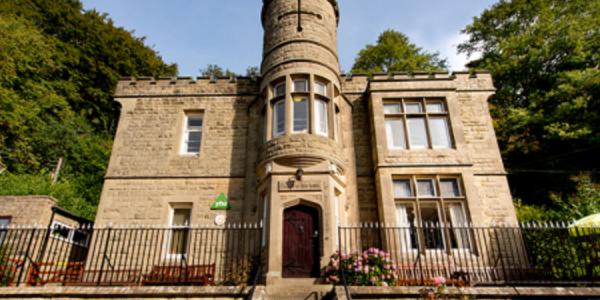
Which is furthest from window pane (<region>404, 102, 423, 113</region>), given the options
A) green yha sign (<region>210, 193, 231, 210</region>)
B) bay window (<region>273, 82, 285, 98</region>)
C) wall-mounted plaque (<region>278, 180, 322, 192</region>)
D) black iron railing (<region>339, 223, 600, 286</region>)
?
green yha sign (<region>210, 193, 231, 210</region>)

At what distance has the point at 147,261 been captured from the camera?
8367mm

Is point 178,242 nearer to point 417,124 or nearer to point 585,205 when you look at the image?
point 417,124

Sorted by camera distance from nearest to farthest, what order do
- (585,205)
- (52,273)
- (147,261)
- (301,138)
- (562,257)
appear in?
(562,257)
(147,261)
(52,273)
(301,138)
(585,205)

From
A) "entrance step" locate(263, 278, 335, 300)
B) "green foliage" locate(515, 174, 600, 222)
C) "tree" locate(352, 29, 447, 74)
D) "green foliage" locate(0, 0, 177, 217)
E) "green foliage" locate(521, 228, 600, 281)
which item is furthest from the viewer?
"tree" locate(352, 29, 447, 74)

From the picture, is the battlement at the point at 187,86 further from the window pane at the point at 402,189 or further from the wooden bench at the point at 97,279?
the wooden bench at the point at 97,279

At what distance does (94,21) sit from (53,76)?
678 centimetres

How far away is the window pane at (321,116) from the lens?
10539 mm

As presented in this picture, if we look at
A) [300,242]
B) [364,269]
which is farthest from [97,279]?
[364,269]

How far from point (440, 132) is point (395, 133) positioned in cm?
153

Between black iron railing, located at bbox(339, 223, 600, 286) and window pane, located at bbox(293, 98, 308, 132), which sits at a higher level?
window pane, located at bbox(293, 98, 308, 132)

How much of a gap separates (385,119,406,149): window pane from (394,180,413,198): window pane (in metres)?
1.29

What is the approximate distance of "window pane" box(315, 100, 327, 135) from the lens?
34.6 ft

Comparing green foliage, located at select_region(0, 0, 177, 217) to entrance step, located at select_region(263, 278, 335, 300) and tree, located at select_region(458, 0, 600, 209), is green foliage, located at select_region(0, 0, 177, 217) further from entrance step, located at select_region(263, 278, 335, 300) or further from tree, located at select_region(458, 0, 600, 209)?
tree, located at select_region(458, 0, 600, 209)

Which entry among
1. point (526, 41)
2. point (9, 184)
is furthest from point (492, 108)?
point (9, 184)
